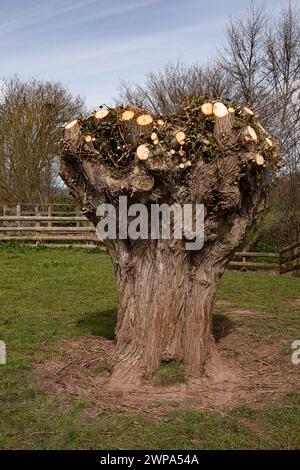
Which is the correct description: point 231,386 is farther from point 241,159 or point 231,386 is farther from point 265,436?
point 241,159

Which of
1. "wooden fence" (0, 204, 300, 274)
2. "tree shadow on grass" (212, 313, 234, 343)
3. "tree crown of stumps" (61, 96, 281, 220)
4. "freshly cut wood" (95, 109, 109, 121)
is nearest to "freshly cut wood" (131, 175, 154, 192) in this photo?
"tree crown of stumps" (61, 96, 281, 220)

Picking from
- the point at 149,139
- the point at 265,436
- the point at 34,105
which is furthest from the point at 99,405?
the point at 34,105

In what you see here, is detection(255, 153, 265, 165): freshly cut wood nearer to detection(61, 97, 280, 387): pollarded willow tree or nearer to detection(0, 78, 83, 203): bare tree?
detection(61, 97, 280, 387): pollarded willow tree

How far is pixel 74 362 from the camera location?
19.8 ft

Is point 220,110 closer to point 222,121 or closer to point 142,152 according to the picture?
point 222,121

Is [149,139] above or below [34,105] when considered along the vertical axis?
below

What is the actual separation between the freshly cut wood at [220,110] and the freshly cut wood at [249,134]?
259mm

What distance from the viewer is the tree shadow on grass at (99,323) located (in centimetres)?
739

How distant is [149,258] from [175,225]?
0.45 metres

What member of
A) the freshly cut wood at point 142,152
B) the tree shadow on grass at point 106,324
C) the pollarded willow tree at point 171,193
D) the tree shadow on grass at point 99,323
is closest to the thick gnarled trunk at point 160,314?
the pollarded willow tree at point 171,193

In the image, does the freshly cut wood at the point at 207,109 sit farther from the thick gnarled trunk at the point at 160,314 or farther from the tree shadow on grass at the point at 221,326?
the tree shadow on grass at the point at 221,326

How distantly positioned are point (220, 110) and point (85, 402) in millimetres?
3086

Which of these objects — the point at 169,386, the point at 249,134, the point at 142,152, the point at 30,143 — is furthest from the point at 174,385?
the point at 30,143

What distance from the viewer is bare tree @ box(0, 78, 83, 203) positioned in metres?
24.5
